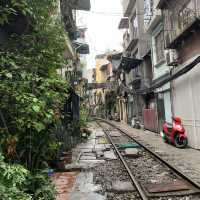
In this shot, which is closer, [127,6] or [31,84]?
[31,84]

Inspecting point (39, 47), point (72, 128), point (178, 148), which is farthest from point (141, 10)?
point (39, 47)

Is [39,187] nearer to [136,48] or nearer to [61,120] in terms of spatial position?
[61,120]

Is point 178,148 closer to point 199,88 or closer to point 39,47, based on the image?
point 199,88

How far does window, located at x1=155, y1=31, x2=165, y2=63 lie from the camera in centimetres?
1962

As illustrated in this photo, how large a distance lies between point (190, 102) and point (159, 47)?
7576mm

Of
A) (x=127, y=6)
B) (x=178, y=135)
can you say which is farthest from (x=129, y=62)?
(x=178, y=135)

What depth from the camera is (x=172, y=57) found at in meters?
16.3

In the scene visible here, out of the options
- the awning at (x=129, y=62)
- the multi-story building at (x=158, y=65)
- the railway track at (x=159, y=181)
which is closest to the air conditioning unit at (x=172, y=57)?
the multi-story building at (x=158, y=65)

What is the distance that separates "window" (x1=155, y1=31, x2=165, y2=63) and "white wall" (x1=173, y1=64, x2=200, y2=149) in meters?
4.37

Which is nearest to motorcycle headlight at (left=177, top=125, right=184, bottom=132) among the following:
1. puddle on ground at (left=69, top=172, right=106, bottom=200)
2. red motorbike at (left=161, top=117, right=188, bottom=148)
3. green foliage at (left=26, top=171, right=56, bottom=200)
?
red motorbike at (left=161, top=117, right=188, bottom=148)

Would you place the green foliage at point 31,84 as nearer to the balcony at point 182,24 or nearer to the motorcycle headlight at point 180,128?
the balcony at point 182,24

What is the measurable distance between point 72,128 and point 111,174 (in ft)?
27.2

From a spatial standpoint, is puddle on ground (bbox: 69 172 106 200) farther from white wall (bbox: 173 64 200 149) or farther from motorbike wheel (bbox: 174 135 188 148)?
motorbike wheel (bbox: 174 135 188 148)

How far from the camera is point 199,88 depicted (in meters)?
12.6
